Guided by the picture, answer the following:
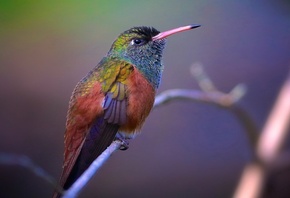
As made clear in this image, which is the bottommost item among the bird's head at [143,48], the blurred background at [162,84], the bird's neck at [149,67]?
the blurred background at [162,84]

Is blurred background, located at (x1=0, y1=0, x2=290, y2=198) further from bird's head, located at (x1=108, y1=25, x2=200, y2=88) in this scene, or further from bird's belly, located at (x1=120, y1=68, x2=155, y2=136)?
bird's belly, located at (x1=120, y1=68, x2=155, y2=136)

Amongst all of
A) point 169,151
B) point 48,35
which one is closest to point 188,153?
point 169,151

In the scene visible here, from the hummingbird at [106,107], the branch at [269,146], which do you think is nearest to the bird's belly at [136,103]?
the hummingbird at [106,107]

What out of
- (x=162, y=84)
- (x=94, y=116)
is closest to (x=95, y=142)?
(x=94, y=116)

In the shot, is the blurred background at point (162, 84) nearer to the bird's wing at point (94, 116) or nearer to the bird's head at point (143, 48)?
the bird's head at point (143, 48)

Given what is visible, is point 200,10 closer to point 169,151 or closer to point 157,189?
point 169,151

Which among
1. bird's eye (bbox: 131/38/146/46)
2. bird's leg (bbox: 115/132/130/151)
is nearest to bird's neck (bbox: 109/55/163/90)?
bird's eye (bbox: 131/38/146/46)

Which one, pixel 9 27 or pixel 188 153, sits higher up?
pixel 9 27

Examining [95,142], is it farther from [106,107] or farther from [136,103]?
[136,103]
